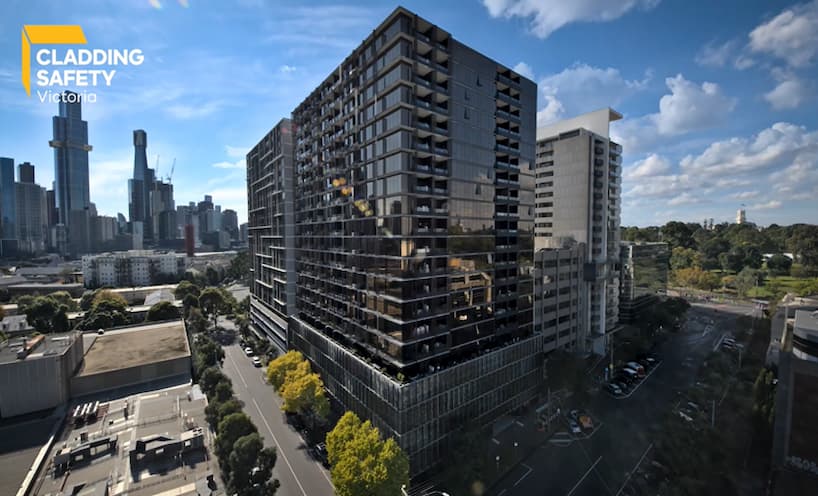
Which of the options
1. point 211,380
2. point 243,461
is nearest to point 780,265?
point 243,461

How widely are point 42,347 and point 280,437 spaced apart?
46156 mm

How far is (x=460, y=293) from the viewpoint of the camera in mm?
46531

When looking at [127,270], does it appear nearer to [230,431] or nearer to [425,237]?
[230,431]

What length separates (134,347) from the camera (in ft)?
230

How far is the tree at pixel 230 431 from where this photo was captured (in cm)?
3762

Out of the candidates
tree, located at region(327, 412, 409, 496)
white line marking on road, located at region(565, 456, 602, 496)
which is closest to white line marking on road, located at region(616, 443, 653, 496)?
white line marking on road, located at region(565, 456, 602, 496)

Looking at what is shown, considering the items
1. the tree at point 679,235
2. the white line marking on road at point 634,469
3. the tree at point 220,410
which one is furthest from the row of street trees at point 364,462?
the tree at point 679,235

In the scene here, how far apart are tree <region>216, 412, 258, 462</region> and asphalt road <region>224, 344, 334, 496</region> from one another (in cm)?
643

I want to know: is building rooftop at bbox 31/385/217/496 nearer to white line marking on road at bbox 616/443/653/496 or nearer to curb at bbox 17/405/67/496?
curb at bbox 17/405/67/496

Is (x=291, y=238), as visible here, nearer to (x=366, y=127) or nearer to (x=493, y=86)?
(x=366, y=127)

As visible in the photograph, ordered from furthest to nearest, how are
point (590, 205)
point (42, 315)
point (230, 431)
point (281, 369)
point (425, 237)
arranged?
point (42, 315), point (590, 205), point (281, 369), point (425, 237), point (230, 431)

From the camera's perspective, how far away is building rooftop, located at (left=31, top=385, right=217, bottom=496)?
37594mm

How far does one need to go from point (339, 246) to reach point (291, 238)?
22.7 metres

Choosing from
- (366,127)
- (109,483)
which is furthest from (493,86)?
(109,483)
